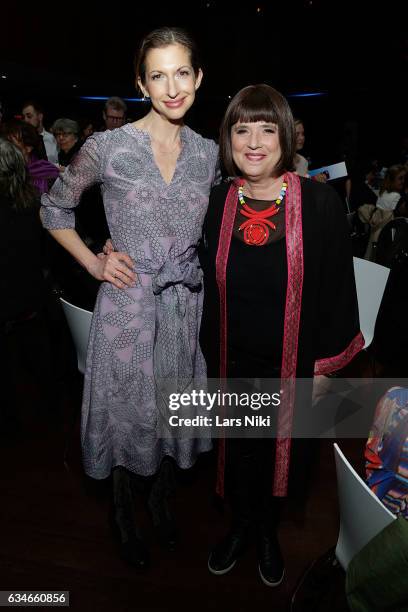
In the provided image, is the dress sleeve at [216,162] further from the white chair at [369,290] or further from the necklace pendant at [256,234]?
the white chair at [369,290]

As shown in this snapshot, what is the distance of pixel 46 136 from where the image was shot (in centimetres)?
499

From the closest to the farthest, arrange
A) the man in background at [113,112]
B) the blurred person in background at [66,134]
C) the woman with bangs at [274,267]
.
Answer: the woman with bangs at [274,267] → the man in background at [113,112] → the blurred person in background at [66,134]

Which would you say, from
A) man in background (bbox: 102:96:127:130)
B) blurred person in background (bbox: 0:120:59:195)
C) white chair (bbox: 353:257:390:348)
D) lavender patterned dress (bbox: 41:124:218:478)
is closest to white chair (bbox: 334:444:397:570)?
lavender patterned dress (bbox: 41:124:218:478)

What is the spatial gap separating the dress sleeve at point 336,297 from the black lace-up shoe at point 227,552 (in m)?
0.67

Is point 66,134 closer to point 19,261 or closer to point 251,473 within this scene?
point 19,261

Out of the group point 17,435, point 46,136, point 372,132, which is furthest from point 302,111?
point 17,435

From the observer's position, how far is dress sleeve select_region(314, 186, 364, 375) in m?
1.36

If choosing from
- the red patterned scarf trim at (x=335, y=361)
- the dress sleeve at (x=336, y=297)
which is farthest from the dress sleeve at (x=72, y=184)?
the red patterned scarf trim at (x=335, y=361)

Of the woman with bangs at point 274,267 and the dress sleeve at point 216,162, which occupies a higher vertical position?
the dress sleeve at point 216,162

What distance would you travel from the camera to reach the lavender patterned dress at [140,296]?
4.45ft

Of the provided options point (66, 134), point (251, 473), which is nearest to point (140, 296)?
point (251, 473)

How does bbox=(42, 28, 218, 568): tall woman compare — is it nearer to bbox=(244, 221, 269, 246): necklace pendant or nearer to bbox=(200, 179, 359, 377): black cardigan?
bbox=(200, 179, 359, 377): black cardigan

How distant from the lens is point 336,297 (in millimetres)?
1438

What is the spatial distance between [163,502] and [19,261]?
4.13 ft
